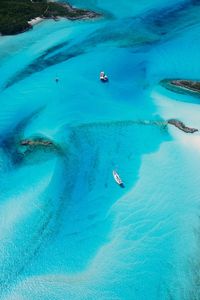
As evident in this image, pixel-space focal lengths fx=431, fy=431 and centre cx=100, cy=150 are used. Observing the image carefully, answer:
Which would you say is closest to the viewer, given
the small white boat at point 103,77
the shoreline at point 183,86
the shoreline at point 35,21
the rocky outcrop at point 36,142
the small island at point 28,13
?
the rocky outcrop at point 36,142

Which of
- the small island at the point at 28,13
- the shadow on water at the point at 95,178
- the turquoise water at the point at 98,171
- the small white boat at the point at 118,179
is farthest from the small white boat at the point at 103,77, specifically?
the small island at the point at 28,13

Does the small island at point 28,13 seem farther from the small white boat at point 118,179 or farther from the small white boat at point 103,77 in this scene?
the small white boat at point 118,179

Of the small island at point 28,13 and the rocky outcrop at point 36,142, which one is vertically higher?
the small island at point 28,13

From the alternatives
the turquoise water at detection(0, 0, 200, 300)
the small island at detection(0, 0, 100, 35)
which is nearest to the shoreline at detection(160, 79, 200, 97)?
the turquoise water at detection(0, 0, 200, 300)

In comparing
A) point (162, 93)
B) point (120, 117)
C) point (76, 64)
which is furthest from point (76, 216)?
point (76, 64)

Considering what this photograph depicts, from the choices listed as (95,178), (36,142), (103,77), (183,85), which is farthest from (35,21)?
(95,178)

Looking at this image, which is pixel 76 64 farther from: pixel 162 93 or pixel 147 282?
pixel 147 282
